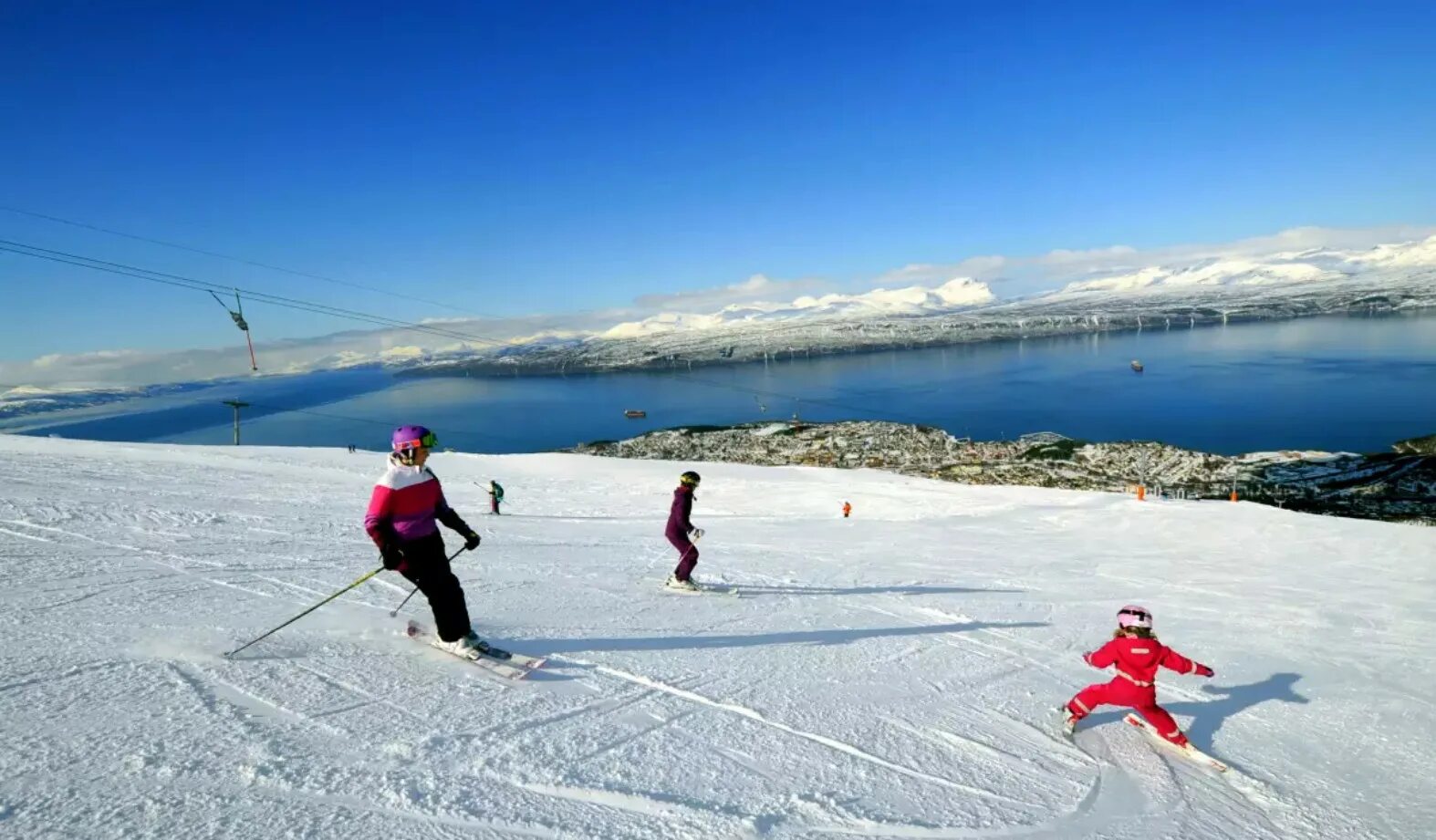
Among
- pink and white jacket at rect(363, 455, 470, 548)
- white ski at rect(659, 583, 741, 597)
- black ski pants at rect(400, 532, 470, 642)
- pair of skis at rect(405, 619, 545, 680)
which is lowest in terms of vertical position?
white ski at rect(659, 583, 741, 597)

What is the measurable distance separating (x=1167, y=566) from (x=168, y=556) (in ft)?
50.3

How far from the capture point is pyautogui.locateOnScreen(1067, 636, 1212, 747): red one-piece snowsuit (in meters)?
4.62

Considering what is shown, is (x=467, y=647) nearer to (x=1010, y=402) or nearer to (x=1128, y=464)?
(x=1128, y=464)

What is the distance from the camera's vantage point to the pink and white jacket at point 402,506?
467 cm

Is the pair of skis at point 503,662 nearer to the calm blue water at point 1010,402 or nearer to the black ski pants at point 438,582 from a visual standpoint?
the black ski pants at point 438,582

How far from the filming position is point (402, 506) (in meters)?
4.77

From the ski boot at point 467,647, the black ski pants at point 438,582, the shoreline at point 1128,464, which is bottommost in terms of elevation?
the shoreline at point 1128,464

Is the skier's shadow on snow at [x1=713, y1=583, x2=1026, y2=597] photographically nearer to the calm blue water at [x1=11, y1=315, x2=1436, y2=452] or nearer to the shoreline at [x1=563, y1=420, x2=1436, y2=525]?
the shoreline at [x1=563, y1=420, x2=1436, y2=525]

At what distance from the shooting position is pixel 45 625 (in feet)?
16.8

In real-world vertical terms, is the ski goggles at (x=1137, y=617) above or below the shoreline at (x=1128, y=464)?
above

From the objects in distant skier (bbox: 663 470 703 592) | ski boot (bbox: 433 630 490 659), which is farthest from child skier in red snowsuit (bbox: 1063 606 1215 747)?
distant skier (bbox: 663 470 703 592)

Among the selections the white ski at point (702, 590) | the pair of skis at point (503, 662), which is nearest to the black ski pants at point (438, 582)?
the pair of skis at point (503, 662)

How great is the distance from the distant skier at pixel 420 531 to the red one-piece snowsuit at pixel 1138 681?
178 inches

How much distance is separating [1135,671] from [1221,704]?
1.67 metres
